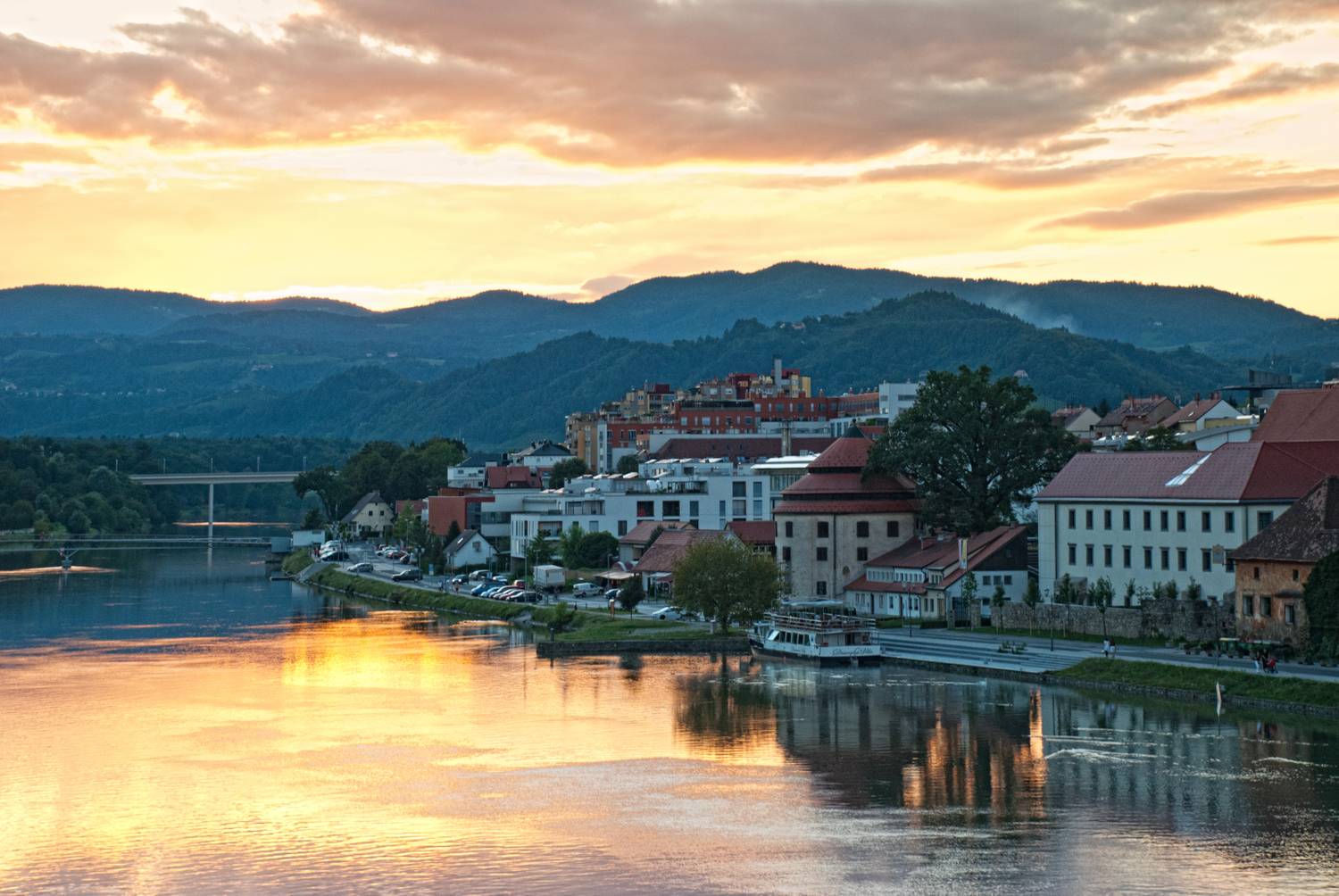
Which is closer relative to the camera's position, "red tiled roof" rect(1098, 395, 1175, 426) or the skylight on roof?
the skylight on roof

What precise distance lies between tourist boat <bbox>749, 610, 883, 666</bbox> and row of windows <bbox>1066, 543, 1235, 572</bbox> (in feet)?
32.2

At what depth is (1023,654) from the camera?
7244cm

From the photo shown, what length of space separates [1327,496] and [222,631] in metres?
57.1

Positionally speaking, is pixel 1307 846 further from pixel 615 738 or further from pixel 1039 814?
pixel 615 738

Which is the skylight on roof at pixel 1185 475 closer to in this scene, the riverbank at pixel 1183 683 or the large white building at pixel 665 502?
the riverbank at pixel 1183 683

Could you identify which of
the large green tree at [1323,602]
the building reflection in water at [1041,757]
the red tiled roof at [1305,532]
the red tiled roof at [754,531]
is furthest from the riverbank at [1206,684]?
the red tiled roof at [754,531]

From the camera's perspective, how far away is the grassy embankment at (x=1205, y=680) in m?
58.8

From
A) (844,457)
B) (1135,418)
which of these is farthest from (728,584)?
(1135,418)


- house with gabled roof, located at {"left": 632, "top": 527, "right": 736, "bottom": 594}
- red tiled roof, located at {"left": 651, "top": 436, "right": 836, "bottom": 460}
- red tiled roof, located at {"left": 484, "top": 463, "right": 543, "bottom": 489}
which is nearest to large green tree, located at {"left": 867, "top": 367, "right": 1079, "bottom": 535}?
house with gabled roof, located at {"left": 632, "top": 527, "right": 736, "bottom": 594}

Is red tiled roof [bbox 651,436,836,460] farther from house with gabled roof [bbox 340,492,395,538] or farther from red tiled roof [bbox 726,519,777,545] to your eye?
red tiled roof [bbox 726,519,777,545]

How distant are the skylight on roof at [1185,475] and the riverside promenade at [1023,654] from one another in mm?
7482

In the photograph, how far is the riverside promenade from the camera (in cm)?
6425

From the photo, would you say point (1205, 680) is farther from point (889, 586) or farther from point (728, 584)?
point (889, 586)

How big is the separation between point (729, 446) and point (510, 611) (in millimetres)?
67198
